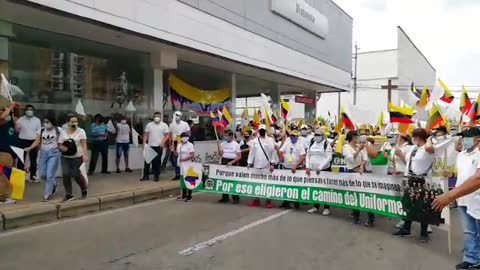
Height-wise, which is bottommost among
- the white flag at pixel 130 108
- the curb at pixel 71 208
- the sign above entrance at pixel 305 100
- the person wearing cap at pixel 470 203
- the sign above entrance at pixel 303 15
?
A: the curb at pixel 71 208

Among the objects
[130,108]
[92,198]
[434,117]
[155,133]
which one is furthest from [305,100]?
[92,198]

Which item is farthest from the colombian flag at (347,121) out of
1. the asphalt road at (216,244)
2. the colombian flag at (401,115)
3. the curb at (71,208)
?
the curb at (71,208)

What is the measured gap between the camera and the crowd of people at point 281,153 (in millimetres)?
5145

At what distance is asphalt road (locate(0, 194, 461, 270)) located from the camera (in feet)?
17.4

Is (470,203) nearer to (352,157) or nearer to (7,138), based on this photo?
(352,157)

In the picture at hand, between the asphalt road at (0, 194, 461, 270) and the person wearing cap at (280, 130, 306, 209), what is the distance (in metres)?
1.07

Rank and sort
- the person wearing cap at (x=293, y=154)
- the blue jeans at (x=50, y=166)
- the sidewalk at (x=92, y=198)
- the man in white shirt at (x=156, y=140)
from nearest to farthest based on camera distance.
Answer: the sidewalk at (x=92, y=198) → the blue jeans at (x=50, y=166) → the person wearing cap at (x=293, y=154) → the man in white shirt at (x=156, y=140)

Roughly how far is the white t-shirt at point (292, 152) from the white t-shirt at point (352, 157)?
113cm

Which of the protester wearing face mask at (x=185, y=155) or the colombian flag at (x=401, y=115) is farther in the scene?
the protester wearing face mask at (x=185, y=155)

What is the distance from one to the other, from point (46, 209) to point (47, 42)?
605cm

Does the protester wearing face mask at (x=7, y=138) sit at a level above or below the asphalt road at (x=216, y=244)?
above

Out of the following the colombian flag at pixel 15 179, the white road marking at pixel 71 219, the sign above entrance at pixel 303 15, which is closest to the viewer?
the colombian flag at pixel 15 179

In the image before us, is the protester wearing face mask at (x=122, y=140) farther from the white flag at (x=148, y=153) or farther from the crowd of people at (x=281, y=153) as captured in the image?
the white flag at (x=148, y=153)

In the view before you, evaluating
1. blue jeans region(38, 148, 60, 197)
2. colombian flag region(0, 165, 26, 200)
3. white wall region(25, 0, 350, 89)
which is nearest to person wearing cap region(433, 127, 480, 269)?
colombian flag region(0, 165, 26, 200)
